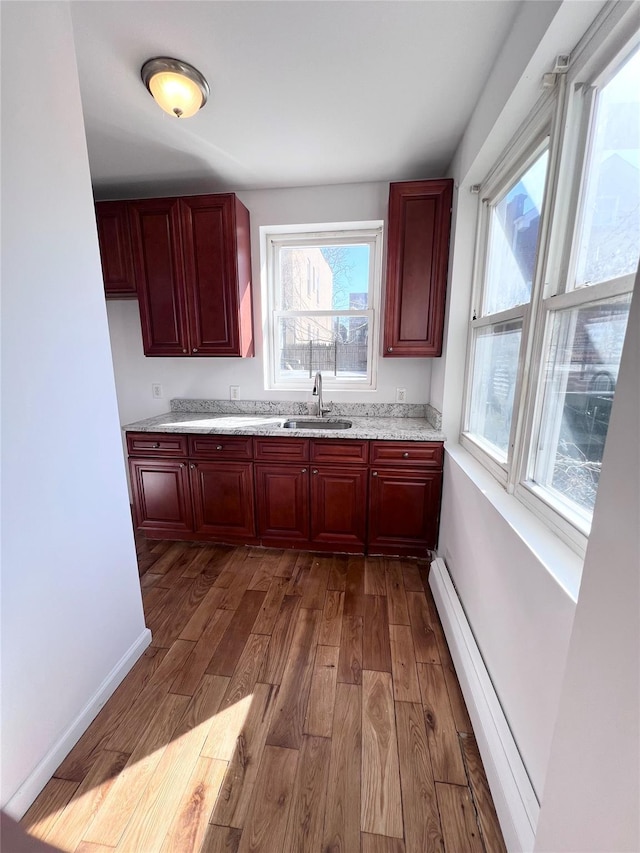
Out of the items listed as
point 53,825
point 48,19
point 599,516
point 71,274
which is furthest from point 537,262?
point 53,825

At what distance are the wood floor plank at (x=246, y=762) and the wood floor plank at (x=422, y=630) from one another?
2.28ft

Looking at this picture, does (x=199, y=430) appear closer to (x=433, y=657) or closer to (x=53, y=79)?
(x=53, y=79)

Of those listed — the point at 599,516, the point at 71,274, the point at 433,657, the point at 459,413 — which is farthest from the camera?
the point at 459,413

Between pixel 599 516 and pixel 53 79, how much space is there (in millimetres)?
1901

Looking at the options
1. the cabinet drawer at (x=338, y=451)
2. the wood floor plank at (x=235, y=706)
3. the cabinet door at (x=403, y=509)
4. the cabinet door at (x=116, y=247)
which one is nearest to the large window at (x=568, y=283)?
A: the cabinet door at (x=403, y=509)

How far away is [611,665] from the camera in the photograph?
1.72ft

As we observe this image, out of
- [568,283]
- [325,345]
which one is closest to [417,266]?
[325,345]

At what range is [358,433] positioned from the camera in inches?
83.8

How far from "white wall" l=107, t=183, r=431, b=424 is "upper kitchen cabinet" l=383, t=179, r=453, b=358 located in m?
0.32

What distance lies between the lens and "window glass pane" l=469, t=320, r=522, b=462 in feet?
4.89

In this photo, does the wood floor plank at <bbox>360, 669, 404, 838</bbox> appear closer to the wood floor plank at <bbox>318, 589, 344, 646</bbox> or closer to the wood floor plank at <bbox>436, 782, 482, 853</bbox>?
the wood floor plank at <bbox>436, 782, 482, 853</bbox>

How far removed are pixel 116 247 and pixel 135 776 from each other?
114 inches

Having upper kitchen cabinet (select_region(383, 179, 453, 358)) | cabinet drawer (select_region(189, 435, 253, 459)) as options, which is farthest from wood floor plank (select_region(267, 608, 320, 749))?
upper kitchen cabinet (select_region(383, 179, 453, 358))

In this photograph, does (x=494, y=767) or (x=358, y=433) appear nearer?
(x=494, y=767)
